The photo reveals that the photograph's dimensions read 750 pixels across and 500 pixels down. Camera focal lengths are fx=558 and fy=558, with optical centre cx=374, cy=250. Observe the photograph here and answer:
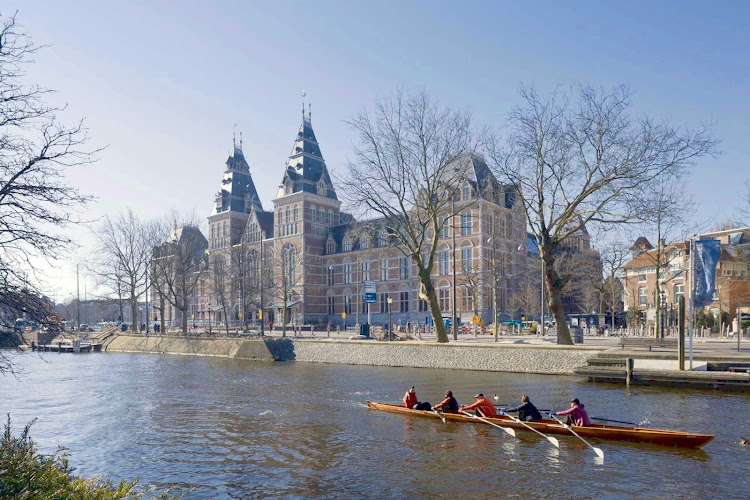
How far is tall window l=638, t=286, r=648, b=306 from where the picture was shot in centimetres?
6238

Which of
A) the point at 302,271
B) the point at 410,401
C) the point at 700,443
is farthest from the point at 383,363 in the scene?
the point at 302,271

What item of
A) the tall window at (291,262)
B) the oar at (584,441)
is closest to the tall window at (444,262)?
the tall window at (291,262)

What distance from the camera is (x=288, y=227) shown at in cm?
8025

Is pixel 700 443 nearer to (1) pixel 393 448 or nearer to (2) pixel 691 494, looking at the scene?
(2) pixel 691 494

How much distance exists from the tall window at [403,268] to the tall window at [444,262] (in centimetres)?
591

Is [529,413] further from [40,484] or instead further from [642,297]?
[642,297]

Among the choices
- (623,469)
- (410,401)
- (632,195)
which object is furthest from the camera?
(632,195)

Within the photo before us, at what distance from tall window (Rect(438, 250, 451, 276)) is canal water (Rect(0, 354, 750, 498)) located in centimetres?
3620

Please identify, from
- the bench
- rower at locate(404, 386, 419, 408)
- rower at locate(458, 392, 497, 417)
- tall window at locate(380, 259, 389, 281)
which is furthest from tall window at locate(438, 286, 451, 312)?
rower at locate(458, 392, 497, 417)

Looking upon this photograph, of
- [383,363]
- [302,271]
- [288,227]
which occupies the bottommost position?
[383,363]

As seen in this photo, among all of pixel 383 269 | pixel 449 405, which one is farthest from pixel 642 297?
pixel 449 405

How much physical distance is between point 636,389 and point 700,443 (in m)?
9.77

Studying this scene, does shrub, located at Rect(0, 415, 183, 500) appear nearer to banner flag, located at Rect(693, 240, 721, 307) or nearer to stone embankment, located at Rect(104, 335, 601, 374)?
banner flag, located at Rect(693, 240, 721, 307)

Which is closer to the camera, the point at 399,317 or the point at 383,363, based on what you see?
the point at 383,363
